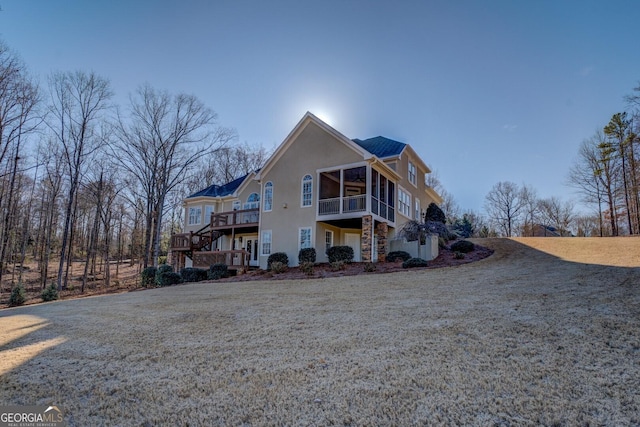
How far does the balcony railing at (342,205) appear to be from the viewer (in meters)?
16.9

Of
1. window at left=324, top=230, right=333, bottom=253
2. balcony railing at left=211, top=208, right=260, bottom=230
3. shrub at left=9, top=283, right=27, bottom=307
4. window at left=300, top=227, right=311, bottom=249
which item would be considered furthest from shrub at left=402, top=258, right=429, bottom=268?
shrub at left=9, top=283, right=27, bottom=307

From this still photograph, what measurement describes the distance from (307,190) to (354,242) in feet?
14.0

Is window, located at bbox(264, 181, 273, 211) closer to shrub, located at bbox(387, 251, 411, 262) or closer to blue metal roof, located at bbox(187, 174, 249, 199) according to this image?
blue metal roof, located at bbox(187, 174, 249, 199)

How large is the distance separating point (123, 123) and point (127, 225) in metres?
12.6

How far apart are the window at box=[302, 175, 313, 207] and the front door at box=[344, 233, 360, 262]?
10.6 ft

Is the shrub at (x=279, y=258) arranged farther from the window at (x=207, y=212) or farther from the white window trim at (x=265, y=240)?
the window at (x=207, y=212)

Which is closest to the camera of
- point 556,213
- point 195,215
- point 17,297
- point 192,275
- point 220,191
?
point 17,297

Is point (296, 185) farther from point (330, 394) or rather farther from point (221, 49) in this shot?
point (330, 394)

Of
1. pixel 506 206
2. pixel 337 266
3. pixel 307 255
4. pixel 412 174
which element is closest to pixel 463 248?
pixel 412 174

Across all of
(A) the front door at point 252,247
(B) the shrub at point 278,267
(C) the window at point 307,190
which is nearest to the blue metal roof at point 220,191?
(A) the front door at point 252,247

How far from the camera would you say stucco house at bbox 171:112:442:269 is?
56.9 ft

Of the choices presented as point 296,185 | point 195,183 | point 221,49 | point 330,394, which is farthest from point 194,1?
point 195,183

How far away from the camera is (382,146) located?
70.2 ft

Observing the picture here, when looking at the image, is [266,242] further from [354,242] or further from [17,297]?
[17,297]
